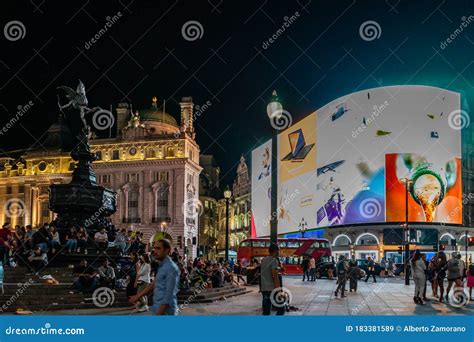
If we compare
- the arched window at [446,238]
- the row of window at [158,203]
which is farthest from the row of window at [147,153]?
the arched window at [446,238]

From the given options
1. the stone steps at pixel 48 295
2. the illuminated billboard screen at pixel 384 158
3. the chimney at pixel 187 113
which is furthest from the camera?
the chimney at pixel 187 113

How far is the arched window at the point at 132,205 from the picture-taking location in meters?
81.3

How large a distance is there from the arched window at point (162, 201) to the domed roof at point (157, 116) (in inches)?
417

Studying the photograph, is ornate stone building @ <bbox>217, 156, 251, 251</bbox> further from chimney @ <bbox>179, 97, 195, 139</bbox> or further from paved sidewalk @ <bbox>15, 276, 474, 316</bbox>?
paved sidewalk @ <bbox>15, 276, 474, 316</bbox>

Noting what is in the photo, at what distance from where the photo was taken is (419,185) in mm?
64062

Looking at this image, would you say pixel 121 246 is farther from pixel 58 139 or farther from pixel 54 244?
pixel 58 139

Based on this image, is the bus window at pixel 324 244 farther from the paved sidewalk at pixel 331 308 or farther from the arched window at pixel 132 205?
the arched window at pixel 132 205

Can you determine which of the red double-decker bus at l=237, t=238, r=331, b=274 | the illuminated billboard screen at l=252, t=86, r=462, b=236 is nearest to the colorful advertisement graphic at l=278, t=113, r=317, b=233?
the illuminated billboard screen at l=252, t=86, r=462, b=236

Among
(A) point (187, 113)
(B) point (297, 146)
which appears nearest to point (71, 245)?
(B) point (297, 146)

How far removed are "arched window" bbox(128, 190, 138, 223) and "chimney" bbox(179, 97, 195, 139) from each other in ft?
36.1

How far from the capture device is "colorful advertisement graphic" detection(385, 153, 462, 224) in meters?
64.1

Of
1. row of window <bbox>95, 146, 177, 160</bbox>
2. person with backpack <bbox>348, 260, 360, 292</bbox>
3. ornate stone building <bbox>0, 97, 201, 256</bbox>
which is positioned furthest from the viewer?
row of window <bbox>95, 146, 177, 160</bbox>

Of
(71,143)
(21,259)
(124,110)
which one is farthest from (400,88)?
(21,259)

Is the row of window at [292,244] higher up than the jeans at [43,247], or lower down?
lower down
